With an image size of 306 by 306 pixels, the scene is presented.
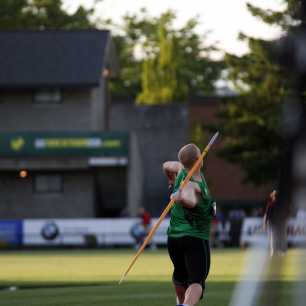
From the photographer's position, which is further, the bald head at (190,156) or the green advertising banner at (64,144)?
the green advertising banner at (64,144)

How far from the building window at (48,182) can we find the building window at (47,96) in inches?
173

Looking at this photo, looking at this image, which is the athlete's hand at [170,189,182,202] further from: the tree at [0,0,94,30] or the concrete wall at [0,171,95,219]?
the tree at [0,0,94,30]

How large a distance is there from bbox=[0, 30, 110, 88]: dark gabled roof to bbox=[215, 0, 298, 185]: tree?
22.1 ft

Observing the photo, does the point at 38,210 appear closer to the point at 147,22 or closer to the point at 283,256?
the point at 147,22

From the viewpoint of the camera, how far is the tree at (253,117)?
186 ft

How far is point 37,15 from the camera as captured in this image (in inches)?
3041

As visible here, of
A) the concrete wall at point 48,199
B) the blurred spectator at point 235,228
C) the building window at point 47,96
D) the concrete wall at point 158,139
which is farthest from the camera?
the concrete wall at point 158,139

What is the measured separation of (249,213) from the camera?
66625 millimetres

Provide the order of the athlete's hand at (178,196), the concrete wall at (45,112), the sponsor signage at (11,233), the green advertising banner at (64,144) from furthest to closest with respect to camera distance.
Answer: the concrete wall at (45,112), the green advertising banner at (64,144), the sponsor signage at (11,233), the athlete's hand at (178,196)

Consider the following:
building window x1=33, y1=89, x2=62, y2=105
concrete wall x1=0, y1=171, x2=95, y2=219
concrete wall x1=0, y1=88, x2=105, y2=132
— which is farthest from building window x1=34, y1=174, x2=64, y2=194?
building window x1=33, y1=89, x2=62, y2=105

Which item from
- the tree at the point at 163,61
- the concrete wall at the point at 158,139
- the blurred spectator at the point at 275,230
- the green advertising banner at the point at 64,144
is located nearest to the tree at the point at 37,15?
the tree at the point at 163,61

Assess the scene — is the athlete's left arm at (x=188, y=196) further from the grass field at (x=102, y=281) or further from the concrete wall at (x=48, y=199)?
the concrete wall at (x=48, y=199)

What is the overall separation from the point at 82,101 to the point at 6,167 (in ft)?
19.8

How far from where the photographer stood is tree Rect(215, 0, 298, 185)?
186ft
